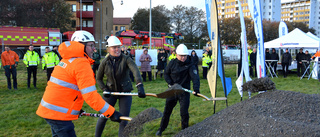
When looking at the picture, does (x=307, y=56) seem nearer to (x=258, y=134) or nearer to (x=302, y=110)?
(x=302, y=110)

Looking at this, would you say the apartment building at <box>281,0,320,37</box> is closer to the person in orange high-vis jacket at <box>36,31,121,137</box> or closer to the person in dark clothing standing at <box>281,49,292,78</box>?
the person in dark clothing standing at <box>281,49,292,78</box>

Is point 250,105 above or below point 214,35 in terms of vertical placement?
below

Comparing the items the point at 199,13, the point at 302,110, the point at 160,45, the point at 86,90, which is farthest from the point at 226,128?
the point at 199,13

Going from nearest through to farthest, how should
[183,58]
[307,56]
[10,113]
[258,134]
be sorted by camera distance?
[258,134] → [183,58] → [10,113] → [307,56]

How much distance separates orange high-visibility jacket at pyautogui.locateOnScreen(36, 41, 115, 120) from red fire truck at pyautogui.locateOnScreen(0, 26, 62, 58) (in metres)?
25.7

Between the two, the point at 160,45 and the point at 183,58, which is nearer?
the point at 183,58

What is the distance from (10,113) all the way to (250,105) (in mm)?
6317

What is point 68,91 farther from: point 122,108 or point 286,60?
point 286,60

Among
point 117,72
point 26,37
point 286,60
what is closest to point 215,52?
point 117,72

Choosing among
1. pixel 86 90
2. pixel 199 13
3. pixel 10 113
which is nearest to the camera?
pixel 86 90

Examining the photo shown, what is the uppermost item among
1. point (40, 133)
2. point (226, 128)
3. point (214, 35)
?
point (214, 35)

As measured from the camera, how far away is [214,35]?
18.0 feet

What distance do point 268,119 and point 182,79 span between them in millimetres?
2051

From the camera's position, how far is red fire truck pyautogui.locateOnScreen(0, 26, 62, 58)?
86.9 feet
